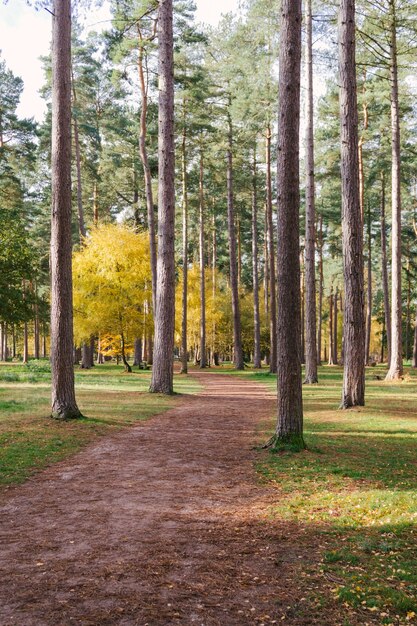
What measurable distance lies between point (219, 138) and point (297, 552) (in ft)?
97.9

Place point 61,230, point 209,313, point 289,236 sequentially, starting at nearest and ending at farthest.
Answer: point 289,236 < point 61,230 < point 209,313

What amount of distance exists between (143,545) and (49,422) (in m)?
6.89

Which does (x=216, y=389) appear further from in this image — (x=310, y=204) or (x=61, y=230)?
(x=61, y=230)

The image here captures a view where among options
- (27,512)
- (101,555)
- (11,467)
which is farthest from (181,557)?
(11,467)

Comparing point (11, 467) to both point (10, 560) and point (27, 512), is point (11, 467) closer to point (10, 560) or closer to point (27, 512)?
point (27, 512)

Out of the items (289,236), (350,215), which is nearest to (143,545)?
(289,236)

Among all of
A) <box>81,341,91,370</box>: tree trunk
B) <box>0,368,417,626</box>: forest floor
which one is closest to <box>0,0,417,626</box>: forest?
<box>0,368,417,626</box>: forest floor

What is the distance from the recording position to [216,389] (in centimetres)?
1995

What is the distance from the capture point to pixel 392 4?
1848cm

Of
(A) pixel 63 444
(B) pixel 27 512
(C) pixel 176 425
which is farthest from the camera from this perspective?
(C) pixel 176 425

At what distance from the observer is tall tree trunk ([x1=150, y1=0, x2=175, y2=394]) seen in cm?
1586

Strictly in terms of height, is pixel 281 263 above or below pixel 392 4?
below

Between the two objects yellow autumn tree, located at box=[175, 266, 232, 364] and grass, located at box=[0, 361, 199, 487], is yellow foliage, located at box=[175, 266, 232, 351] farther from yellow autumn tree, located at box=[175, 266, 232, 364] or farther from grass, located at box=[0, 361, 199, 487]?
grass, located at box=[0, 361, 199, 487]

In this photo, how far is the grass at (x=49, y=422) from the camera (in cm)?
770
